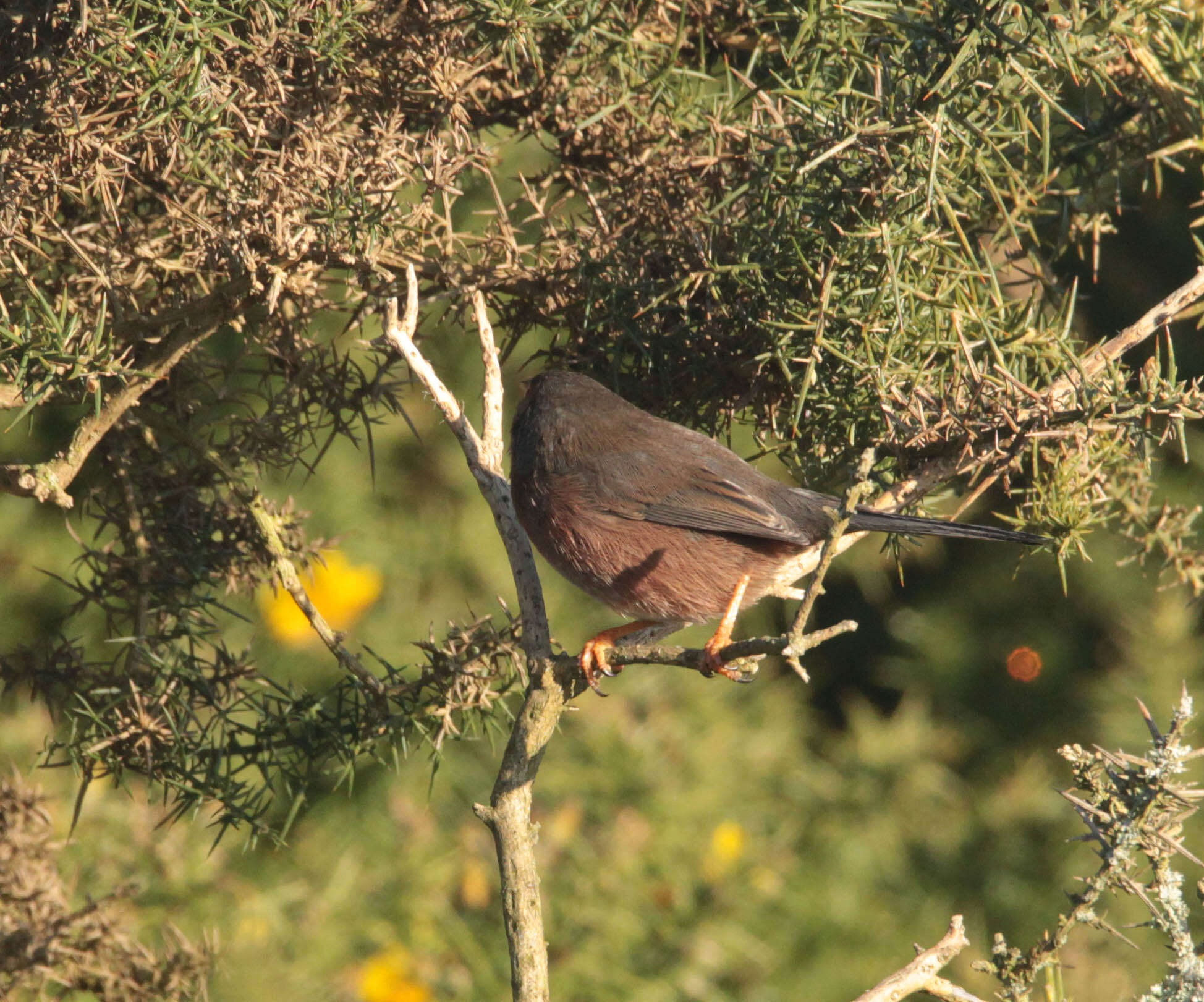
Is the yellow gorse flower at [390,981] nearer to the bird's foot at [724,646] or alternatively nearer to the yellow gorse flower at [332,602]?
the yellow gorse flower at [332,602]

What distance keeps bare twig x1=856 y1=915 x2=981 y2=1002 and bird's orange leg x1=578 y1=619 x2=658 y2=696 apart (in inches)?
24.5

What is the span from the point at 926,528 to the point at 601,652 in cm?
66

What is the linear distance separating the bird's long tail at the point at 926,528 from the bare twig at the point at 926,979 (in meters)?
0.67

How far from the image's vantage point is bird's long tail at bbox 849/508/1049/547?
6.64 feet

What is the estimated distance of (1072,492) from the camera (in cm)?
201

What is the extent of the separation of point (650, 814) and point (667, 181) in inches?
124

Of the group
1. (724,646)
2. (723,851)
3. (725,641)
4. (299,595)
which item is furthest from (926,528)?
(723,851)

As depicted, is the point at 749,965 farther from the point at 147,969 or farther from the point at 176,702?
the point at 176,702

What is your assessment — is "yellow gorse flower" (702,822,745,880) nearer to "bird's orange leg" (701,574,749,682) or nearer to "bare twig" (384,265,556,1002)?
"bird's orange leg" (701,574,749,682)

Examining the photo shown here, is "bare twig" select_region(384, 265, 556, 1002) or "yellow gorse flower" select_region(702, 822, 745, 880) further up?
"bare twig" select_region(384, 265, 556, 1002)

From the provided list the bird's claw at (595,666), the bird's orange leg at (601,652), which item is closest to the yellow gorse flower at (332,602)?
the bird's orange leg at (601,652)

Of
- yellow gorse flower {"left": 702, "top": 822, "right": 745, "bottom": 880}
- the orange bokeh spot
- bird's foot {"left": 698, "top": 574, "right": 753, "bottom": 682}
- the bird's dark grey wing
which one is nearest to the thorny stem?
bird's foot {"left": 698, "top": 574, "right": 753, "bottom": 682}

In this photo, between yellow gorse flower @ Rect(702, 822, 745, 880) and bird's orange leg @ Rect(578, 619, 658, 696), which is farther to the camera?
yellow gorse flower @ Rect(702, 822, 745, 880)

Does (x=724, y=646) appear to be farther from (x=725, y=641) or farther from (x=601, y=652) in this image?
(x=725, y=641)
